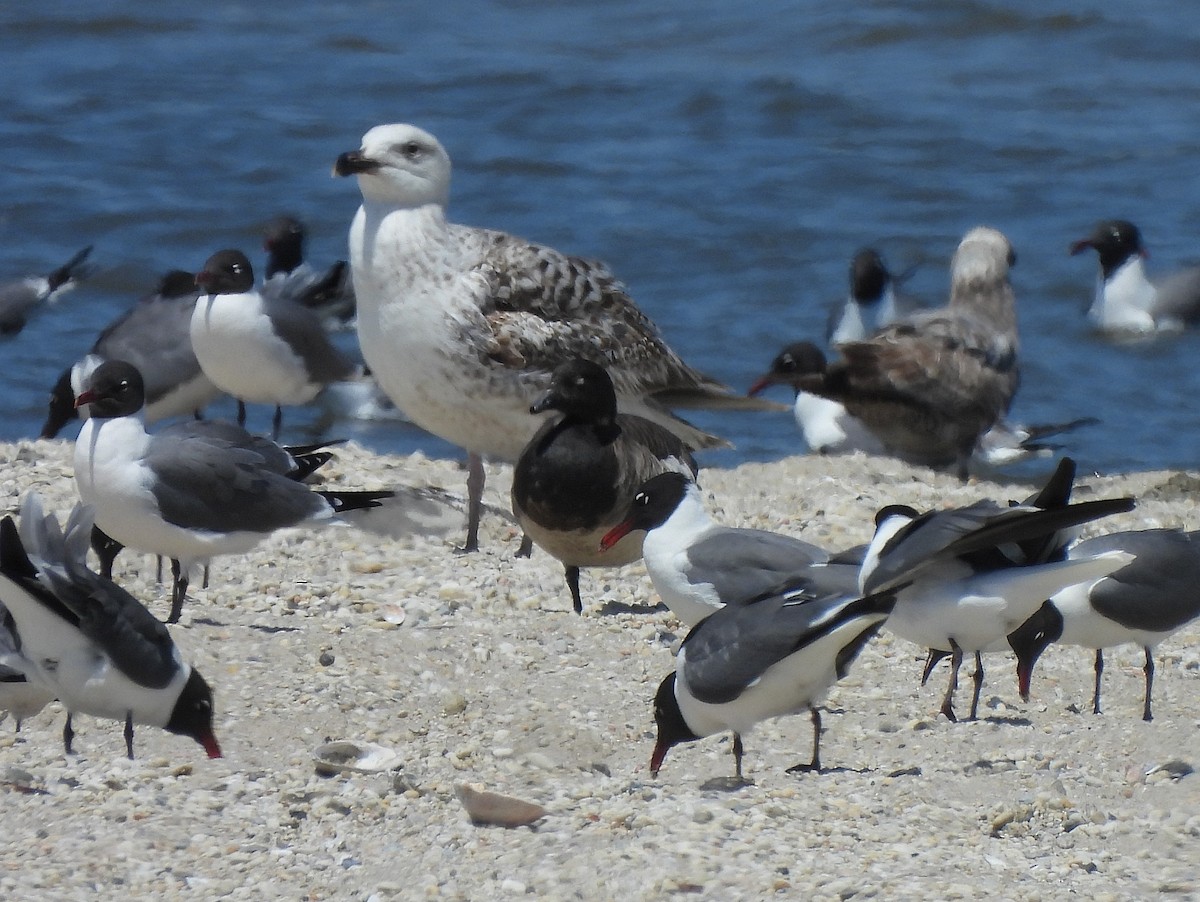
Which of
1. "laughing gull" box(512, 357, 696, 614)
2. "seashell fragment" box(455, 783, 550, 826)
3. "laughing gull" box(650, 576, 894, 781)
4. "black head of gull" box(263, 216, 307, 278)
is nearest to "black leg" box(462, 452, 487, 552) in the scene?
"laughing gull" box(512, 357, 696, 614)

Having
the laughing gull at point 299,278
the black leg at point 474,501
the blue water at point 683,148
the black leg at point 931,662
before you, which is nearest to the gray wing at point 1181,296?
the blue water at point 683,148

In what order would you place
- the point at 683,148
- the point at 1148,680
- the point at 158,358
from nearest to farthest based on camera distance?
the point at 1148,680 → the point at 158,358 → the point at 683,148

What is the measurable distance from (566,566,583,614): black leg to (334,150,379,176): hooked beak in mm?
1894

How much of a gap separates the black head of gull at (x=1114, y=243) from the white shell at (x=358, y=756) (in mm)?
10442

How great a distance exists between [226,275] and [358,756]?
522 cm

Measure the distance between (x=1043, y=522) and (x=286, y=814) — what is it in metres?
2.14

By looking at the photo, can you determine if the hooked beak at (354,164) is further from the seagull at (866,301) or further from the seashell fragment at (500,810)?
the seagull at (866,301)

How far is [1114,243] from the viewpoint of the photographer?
1497 centimetres

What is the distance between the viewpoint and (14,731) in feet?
18.7

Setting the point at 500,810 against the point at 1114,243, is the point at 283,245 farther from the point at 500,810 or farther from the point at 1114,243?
the point at 500,810

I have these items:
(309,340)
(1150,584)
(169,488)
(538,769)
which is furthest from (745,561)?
(309,340)

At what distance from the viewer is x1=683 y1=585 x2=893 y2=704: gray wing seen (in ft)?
16.7

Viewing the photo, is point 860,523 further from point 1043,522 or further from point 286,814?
point 286,814

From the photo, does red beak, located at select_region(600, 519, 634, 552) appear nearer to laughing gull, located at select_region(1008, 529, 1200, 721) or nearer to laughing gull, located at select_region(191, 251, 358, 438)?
laughing gull, located at select_region(1008, 529, 1200, 721)
